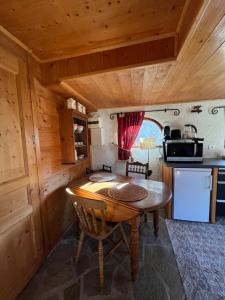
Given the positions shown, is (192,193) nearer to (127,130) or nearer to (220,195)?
(220,195)

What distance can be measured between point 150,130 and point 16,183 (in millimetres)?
2723

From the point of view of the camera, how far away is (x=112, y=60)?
5.00 feet

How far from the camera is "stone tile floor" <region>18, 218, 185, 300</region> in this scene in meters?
1.38

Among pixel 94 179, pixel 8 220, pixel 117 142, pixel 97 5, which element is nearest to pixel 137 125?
pixel 117 142

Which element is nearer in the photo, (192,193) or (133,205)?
(133,205)

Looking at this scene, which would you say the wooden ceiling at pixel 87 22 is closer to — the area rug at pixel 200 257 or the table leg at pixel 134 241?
the table leg at pixel 134 241

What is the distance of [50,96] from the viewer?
6.79 feet

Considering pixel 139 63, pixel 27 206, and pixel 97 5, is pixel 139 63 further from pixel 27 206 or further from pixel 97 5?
pixel 27 206

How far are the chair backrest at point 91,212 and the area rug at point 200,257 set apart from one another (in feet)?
3.34

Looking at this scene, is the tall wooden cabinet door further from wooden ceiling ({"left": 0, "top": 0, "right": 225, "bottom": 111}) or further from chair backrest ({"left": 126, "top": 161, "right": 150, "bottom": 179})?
chair backrest ({"left": 126, "top": 161, "right": 150, "bottom": 179})

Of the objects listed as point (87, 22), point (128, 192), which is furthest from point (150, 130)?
point (87, 22)

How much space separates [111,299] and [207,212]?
1.95m

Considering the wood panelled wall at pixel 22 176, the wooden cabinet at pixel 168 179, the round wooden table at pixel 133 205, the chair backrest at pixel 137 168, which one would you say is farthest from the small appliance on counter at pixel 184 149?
the wood panelled wall at pixel 22 176

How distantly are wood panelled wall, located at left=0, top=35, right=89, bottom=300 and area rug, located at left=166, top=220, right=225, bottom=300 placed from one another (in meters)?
1.60
